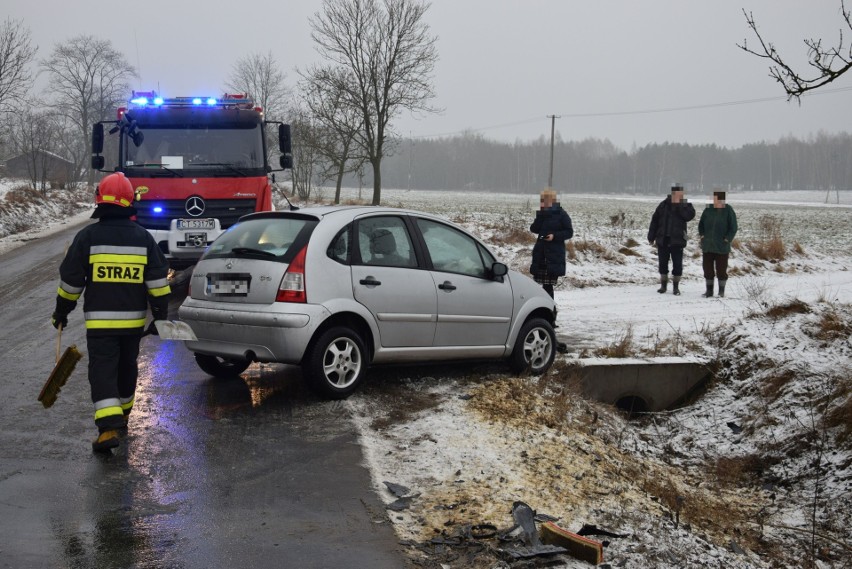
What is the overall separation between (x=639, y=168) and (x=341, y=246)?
529 feet

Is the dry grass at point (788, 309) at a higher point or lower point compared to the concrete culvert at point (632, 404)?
higher

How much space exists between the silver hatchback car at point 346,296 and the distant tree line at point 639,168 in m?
139

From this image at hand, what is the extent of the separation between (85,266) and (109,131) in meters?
7.75

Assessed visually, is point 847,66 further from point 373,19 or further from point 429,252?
point 373,19

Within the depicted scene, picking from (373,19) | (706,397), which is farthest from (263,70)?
(706,397)

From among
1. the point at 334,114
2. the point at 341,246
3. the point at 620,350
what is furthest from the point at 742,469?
the point at 334,114

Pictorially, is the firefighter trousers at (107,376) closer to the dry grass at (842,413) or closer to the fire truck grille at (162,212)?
the dry grass at (842,413)

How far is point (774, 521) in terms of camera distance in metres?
5.98

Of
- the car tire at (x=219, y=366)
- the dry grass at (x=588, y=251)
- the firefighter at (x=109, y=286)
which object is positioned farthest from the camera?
the dry grass at (x=588, y=251)

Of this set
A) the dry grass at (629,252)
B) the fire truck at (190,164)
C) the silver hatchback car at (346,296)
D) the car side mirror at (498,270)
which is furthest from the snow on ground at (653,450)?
the dry grass at (629,252)

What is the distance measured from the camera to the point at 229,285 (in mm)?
6504

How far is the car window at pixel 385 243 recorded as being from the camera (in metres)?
6.76

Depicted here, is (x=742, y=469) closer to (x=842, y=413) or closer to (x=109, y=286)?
(x=842, y=413)

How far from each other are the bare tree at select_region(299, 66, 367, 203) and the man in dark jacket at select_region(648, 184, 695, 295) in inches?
737
